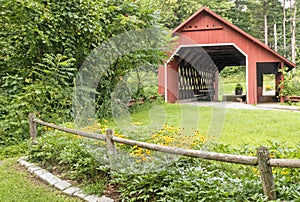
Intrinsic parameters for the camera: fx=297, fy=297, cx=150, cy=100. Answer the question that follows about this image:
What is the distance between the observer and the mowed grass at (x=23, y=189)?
362cm

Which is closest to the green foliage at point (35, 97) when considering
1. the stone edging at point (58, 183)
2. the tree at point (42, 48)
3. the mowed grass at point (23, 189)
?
the tree at point (42, 48)

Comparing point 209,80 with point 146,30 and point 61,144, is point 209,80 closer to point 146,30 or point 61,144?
point 146,30

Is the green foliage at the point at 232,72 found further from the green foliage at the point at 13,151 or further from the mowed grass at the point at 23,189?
the mowed grass at the point at 23,189

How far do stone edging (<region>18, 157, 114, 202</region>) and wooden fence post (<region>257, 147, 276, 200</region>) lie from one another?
66.0 inches

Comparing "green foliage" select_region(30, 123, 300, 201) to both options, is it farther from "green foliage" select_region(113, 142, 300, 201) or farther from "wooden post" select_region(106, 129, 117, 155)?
"wooden post" select_region(106, 129, 117, 155)

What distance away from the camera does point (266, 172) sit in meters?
2.39

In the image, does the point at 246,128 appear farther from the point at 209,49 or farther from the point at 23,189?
the point at 209,49

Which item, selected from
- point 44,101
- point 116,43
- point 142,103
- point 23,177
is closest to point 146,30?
point 116,43

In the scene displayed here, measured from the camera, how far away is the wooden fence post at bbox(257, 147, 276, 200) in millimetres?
2359

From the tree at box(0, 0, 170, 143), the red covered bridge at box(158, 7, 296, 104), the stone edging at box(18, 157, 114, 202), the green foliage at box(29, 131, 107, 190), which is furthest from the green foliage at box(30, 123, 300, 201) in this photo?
the red covered bridge at box(158, 7, 296, 104)

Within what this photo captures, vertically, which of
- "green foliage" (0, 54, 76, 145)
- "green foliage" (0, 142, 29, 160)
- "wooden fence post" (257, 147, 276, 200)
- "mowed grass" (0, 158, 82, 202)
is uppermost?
"green foliage" (0, 54, 76, 145)

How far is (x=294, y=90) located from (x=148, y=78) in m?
7.89

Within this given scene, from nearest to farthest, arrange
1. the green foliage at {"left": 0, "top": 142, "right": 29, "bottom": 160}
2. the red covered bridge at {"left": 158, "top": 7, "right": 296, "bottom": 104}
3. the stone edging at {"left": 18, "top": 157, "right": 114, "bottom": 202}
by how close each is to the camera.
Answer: the stone edging at {"left": 18, "top": 157, "right": 114, "bottom": 202} → the green foliage at {"left": 0, "top": 142, "right": 29, "bottom": 160} → the red covered bridge at {"left": 158, "top": 7, "right": 296, "bottom": 104}

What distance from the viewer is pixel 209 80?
21.4 m
